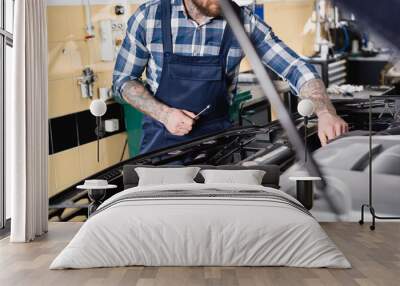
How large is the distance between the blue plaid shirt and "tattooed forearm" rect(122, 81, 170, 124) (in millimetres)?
64

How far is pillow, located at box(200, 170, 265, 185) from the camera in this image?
22.9ft

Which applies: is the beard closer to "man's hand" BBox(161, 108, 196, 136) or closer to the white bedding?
"man's hand" BBox(161, 108, 196, 136)

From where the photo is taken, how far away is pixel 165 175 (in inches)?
279

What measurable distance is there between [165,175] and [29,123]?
138cm

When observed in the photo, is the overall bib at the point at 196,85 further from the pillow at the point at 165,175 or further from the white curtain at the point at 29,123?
the white curtain at the point at 29,123

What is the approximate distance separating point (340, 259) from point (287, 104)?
8.26 feet

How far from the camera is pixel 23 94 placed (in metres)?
6.40

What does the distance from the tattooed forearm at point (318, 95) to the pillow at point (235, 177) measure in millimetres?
917

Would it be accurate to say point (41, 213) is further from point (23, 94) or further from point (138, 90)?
point (138, 90)

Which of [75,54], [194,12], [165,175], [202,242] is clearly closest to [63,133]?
[75,54]

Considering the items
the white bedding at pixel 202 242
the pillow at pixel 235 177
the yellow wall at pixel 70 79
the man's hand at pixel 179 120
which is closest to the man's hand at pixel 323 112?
the pillow at pixel 235 177

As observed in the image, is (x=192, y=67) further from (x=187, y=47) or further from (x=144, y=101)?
(x=144, y=101)

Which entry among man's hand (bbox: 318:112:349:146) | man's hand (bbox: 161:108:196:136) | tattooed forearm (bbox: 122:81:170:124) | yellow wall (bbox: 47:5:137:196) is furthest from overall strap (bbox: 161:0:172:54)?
man's hand (bbox: 318:112:349:146)

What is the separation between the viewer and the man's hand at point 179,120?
736 cm
